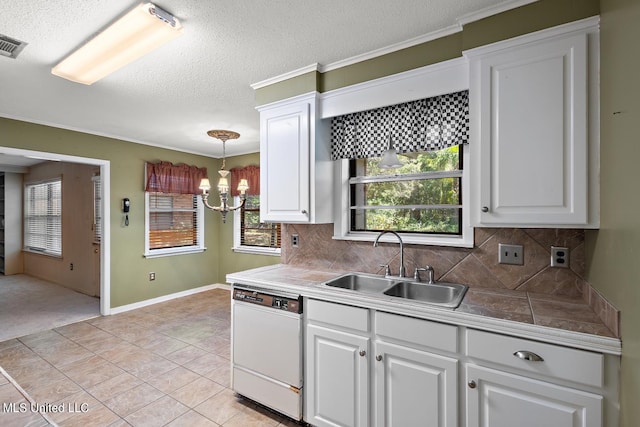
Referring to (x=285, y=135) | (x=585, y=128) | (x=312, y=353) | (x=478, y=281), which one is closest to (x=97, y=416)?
(x=312, y=353)

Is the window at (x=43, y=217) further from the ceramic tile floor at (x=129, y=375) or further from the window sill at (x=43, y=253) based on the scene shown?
the ceramic tile floor at (x=129, y=375)

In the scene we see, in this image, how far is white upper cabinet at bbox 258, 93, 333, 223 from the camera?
2385mm

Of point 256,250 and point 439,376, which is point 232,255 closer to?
point 256,250

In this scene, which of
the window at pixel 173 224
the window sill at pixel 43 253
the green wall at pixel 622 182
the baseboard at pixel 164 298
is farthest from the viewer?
the window sill at pixel 43 253

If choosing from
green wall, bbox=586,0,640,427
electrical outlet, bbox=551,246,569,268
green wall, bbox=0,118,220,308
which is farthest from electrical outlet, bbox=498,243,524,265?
green wall, bbox=0,118,220,308

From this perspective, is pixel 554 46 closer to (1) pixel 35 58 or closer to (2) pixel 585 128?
(2) pixel 585 128

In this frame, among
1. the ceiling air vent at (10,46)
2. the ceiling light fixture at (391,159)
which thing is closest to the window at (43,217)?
the ceiling air vent at (10,46)

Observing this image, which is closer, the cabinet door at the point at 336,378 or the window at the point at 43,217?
the cabinet door at the point at 336,378

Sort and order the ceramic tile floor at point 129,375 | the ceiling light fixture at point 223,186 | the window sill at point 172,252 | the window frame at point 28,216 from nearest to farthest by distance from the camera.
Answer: the ceramic tile floor at point 129,375
the ceiling light fixture at point 223,186
the window sill at point 172,252
the window frame at point 28,216

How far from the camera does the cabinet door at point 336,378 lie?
1767 mm

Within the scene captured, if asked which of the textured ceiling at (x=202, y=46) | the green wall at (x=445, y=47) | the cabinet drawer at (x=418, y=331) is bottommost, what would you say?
the cabinet drawer at (x=418, y=331)

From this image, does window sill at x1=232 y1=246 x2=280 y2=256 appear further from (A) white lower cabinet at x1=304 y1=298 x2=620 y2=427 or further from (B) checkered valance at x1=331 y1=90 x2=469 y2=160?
(A) white lower cabinet at x1=304 y1=298 x2=620 y2=427

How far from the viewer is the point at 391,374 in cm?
167

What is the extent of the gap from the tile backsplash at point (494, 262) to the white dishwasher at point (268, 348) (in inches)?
26.1
